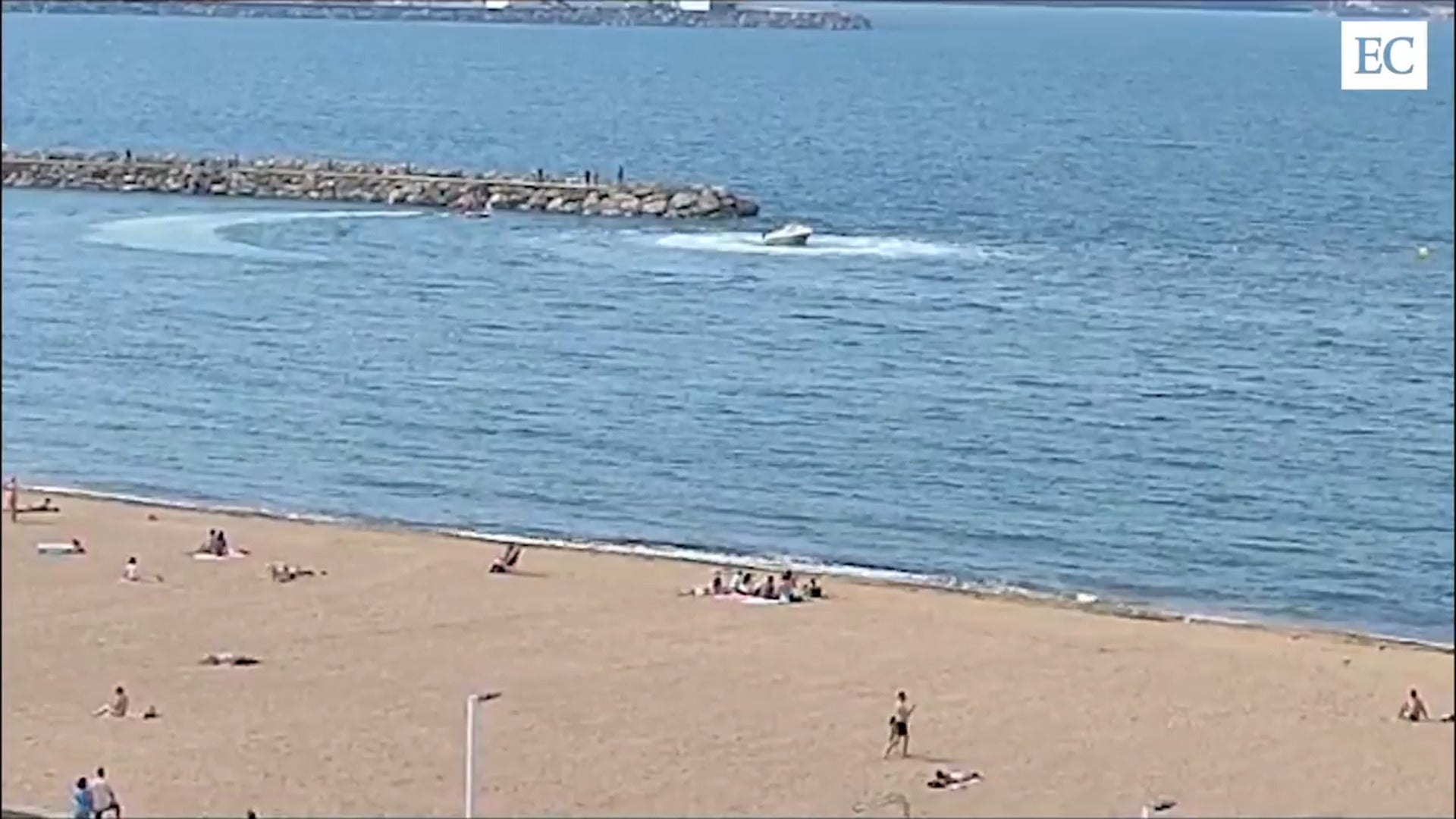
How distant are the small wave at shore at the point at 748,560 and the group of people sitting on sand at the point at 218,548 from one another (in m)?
2.96

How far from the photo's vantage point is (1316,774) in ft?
71.8

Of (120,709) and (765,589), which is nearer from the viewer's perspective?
(120,709)

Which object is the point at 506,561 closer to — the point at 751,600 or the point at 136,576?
the point at 751,600

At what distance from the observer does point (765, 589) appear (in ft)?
94.9

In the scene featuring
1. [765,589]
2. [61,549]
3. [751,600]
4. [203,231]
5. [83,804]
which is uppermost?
[203,231]

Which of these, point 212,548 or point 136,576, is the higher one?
point 212,548

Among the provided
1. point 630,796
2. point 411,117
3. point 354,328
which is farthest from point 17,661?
point 411,117

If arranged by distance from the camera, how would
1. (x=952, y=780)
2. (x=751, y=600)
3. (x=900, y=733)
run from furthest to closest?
(x=751, y=600)
(x=900, y=733)
(x=952, y=780)

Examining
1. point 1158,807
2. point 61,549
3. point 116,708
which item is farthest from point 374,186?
point 1158,807

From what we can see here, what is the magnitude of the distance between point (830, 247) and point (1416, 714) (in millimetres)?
47958

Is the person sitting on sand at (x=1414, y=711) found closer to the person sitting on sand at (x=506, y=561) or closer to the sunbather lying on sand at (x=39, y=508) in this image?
the person sitting on sand at (x=506, y=561)

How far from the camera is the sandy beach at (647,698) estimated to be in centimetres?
2084

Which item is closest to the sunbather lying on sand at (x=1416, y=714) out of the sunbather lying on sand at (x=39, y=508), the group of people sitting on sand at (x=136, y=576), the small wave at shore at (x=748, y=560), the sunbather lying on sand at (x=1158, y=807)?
the small wave at shore at (x=748, y=560)

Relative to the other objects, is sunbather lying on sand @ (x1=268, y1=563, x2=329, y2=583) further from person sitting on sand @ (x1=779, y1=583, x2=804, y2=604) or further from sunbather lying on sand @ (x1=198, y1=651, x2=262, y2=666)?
person sitting on sand @ (x1=779, y1=583, x2=804, y2=604)
